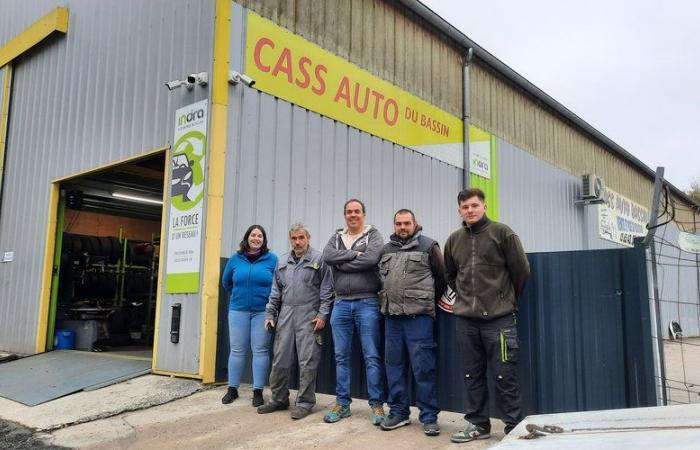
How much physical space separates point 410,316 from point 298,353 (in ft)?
3.59

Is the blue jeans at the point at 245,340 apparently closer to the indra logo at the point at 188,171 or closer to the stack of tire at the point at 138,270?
the indra logo at the point at 188,171

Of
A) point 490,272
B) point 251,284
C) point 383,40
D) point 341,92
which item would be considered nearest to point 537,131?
point 383,40

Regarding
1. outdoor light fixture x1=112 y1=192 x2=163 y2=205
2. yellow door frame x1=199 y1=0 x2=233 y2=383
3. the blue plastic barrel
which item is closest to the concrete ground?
yellow door frame x1=199 y1=0 x2=233 y2=383

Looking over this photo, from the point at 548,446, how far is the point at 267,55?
6161 millimetres

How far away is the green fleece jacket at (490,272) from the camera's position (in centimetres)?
364

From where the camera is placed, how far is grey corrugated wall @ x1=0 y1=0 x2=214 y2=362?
679 cm

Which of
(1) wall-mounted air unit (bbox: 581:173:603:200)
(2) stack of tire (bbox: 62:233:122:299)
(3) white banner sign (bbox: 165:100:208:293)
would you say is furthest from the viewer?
(1) wall-mounted air unit (bbox: 581:173:603:200)

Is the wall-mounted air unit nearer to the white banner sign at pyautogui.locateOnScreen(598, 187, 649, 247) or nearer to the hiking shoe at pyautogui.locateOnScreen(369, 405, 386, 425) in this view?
the white banner sign at pyautogui.locateOnScreen(598, 187, 649, 247)

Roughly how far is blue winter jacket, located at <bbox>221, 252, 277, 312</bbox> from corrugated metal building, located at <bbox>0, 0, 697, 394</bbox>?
0.94 m

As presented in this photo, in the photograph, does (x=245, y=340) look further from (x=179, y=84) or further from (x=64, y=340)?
(x=64, y=340)

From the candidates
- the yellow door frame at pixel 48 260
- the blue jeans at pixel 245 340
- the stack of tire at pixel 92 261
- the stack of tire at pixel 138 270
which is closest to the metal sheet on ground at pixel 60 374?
the yellow door frame at pixel 48 260

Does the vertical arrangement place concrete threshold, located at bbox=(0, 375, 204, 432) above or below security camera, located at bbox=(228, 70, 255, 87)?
below

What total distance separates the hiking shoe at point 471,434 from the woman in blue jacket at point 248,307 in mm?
1913

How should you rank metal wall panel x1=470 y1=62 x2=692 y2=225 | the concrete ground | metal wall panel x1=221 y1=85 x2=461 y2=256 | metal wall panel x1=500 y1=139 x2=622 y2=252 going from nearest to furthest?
the concrete ground < metal wall panel x1=221 y1=85 x2=461 y2=256 < metal wall panel x1=470 y1=62 x2=692 y2=225 < metal wall panel x1=500 y1=139 x2=622 y2=252
